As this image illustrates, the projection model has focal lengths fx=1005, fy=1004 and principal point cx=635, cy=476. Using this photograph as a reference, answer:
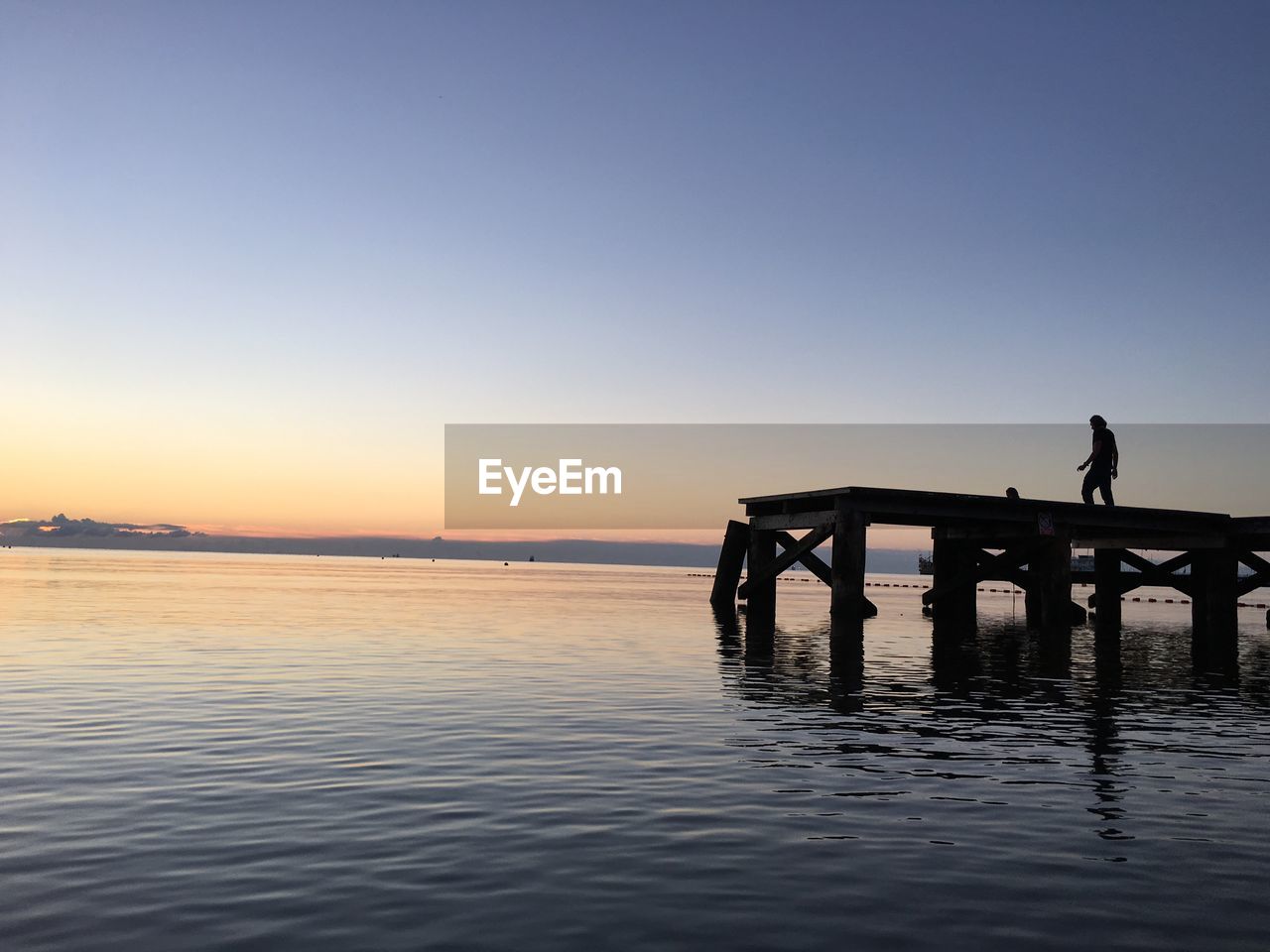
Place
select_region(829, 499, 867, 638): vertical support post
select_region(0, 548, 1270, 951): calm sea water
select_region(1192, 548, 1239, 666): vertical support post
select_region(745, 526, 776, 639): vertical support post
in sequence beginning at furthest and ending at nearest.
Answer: select_region(745, 526, 776, 639): vertical support post < select_region(1192, 548, 1239, 666): vertical support post < select_region(829, 499, 867, 638): vertical support post < select_region(0, 548, 1270, 951): calm sea water

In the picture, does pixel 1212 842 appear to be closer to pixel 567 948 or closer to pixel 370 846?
pixel 567 948

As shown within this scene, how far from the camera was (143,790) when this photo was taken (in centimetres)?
811

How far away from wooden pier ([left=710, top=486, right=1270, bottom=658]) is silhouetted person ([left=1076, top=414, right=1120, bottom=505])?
0.85 metres

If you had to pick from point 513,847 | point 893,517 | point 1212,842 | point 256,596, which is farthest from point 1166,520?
point 256,596

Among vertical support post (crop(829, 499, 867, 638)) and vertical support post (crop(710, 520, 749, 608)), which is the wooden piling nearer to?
vertical support post (crop(829, 499, 867, 638))

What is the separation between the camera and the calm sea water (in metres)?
5.26

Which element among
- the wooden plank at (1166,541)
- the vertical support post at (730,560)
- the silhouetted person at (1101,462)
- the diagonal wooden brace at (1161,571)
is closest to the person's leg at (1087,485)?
the silhouetted person at (1101,462)

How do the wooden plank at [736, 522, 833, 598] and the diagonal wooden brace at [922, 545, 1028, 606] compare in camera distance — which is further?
the diagonal wooden brace at [922, 545, 1028, 606]

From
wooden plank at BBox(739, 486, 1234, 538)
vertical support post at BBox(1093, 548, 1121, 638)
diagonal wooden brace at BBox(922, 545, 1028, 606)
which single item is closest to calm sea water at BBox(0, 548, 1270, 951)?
wooden plank at BBox(739, 486, 1234, 538)

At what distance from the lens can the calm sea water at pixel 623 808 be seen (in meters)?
5.26

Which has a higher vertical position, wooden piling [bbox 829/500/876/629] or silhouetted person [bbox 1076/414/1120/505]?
silhouetted person [bbox 1076/414/1120/505]

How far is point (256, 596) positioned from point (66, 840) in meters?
40.4

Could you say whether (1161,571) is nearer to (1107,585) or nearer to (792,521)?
(1107,585)

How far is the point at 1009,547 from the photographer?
3062 centimetres
